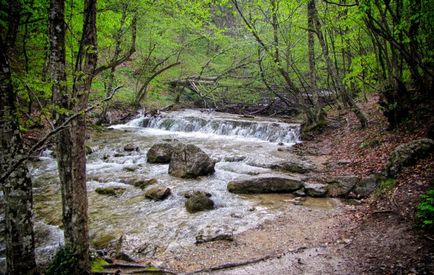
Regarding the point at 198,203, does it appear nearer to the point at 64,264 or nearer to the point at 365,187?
the point at 64,264

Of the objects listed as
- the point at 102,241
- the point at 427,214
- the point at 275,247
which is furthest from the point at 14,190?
the point at 427,214

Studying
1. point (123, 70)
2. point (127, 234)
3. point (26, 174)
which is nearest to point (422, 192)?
point (127, 234)

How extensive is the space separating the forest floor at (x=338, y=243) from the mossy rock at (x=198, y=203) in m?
1.72

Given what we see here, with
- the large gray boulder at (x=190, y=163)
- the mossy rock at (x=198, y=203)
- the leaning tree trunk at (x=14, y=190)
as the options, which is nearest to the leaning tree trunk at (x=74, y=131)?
the leaning tree trunk at (x=14, y=190)

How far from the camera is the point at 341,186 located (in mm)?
8219

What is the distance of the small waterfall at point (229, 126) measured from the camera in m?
16.9

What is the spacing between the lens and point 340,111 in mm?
18641

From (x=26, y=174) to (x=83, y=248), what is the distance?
137cm

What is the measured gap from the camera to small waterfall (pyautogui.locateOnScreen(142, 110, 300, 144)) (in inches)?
666

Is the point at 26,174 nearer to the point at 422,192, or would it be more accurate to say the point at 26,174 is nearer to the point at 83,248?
the point at 83,248

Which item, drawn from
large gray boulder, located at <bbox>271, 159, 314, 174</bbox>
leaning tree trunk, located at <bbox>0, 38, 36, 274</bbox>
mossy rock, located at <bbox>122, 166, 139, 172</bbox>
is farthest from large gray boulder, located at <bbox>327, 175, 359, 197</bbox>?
mossy rock, located at <bbox>122, 166, 139, 172</bbox>

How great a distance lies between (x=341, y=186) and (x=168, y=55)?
636 inches

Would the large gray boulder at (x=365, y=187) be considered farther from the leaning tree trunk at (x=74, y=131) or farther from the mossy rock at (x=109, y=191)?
the mossy rock at (x=109, y=191)

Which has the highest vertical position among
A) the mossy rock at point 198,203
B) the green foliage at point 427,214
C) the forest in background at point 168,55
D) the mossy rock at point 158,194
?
the forest in background at point 168,55
